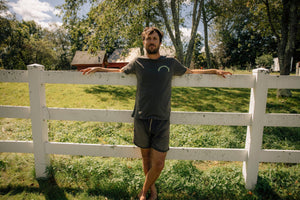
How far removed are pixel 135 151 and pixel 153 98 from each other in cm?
98

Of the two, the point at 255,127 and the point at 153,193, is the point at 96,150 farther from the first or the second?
the point at 255,127

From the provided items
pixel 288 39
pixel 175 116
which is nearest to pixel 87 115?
pixel 175 116

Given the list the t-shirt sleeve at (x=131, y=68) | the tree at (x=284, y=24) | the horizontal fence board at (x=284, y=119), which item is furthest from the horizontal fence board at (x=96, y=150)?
the tree at (x=284, y=24)

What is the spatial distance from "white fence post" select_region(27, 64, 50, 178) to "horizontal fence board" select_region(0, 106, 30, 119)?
0.31 feet

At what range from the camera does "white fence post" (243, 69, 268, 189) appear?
2.60m

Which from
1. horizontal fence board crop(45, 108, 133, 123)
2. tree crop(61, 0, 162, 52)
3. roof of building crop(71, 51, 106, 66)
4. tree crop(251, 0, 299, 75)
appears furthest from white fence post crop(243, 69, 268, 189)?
roof of building crop(71, 51, 106, 66)

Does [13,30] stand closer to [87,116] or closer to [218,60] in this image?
[87,116]

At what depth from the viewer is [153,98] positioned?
2.32 meters

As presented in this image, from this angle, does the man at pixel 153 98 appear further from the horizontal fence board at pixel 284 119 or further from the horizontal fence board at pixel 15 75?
the horizontal fence board at pixel 15 75

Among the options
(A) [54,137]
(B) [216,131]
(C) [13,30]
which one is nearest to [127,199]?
(A) [54,137]

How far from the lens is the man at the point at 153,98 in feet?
7.64

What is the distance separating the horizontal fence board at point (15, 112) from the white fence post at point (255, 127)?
326 cm

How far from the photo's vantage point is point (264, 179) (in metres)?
2.88

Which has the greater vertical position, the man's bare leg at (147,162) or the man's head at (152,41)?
the man's head at (152,41)
